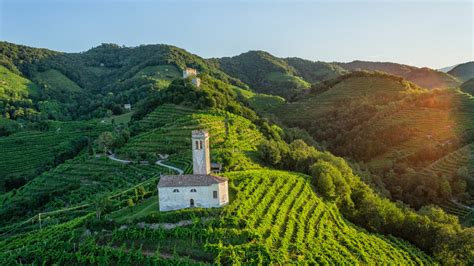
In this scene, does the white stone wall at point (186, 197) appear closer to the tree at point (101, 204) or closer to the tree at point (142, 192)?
the tree at point (101, 204)

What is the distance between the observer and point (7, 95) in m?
132

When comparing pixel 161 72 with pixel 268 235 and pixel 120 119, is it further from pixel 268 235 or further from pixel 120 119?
pixel 268 235

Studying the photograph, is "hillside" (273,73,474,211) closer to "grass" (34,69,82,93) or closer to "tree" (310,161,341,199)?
"tree" (310,161,341,199)

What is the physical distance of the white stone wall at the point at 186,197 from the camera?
3828 centimetres

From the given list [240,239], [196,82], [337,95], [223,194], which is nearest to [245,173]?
[223,194]

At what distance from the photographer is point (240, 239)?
112ft

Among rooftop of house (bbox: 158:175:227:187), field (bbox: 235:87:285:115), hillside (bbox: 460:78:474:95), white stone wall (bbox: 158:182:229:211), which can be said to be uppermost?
hillside (bbox: 460:78:474:95)

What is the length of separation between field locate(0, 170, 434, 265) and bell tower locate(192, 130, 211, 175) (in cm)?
397

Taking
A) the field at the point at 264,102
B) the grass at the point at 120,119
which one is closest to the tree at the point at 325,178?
the grass at the point at 120,119

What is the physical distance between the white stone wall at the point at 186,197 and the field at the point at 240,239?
177 cm

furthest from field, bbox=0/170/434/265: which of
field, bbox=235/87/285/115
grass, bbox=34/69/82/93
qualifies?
grass, bbox=34/69/82/93

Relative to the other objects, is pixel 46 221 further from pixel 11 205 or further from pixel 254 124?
pixel 254 124

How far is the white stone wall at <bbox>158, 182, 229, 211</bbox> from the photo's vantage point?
38281 millimetres

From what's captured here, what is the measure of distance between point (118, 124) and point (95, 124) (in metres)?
8.25
